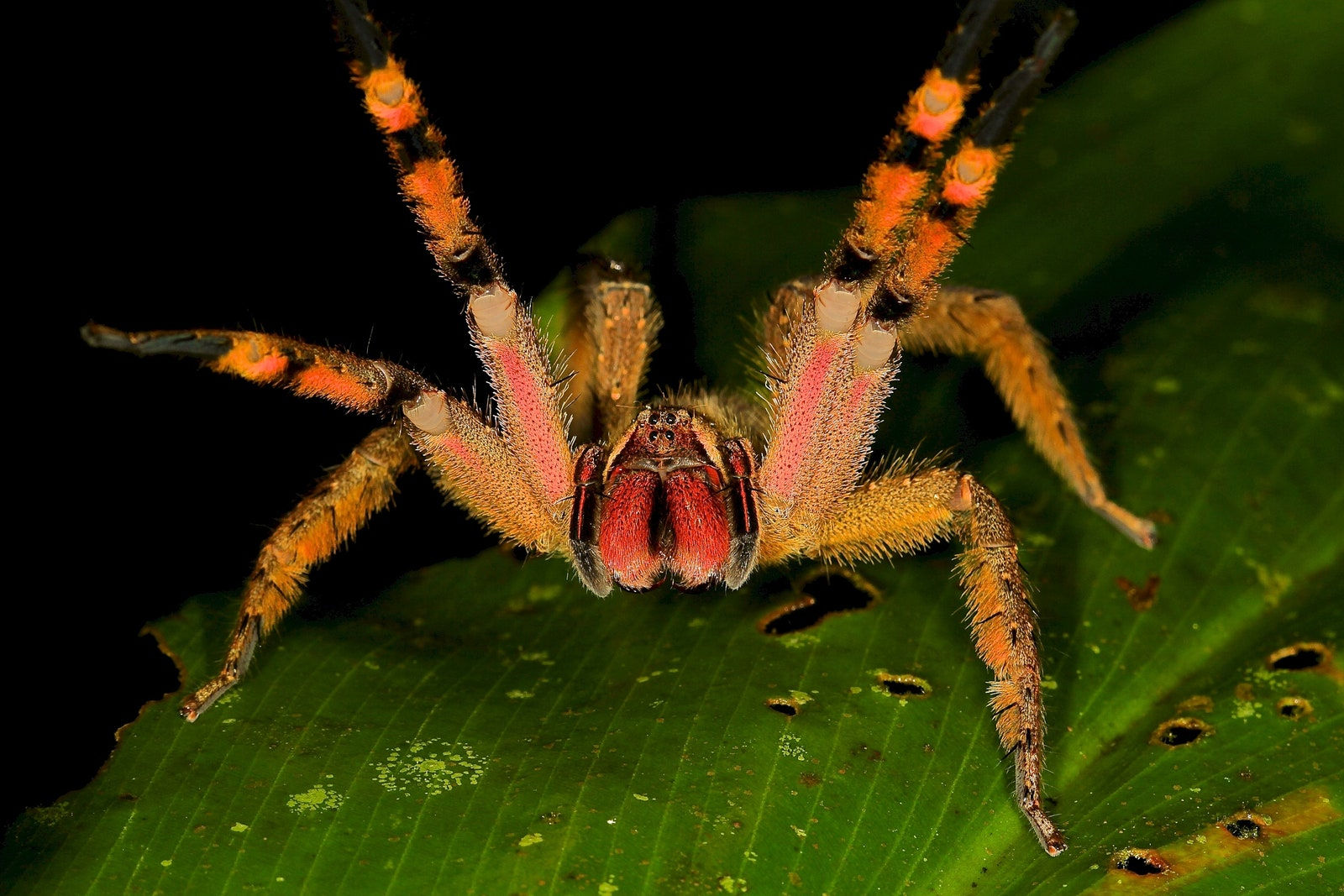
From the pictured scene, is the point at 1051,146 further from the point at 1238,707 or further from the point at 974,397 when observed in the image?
the point at 1238,707

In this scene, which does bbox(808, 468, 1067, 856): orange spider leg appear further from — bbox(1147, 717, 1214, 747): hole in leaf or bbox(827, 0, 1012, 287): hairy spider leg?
bbox(827, 0, 1012, 287): hairy spider leg

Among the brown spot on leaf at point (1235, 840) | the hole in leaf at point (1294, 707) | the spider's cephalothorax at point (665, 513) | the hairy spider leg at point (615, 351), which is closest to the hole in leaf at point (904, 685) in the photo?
the spider's cephalothorax at point (665, 513)

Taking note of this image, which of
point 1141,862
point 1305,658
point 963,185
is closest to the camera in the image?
point 1141,862

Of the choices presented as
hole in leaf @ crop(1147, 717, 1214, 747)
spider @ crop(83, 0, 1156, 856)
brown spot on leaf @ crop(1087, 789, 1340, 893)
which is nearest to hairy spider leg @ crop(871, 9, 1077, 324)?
spider @ crop(83, 0, 1156, 856)

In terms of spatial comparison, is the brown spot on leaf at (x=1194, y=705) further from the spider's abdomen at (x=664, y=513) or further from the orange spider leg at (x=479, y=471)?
the orange spider leg at (x=479, y=471)

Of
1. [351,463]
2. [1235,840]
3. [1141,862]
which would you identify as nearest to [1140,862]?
[1141,862]

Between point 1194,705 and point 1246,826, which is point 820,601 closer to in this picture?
point 1194,705

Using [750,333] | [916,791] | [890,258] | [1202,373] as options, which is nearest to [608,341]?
[750,333]
